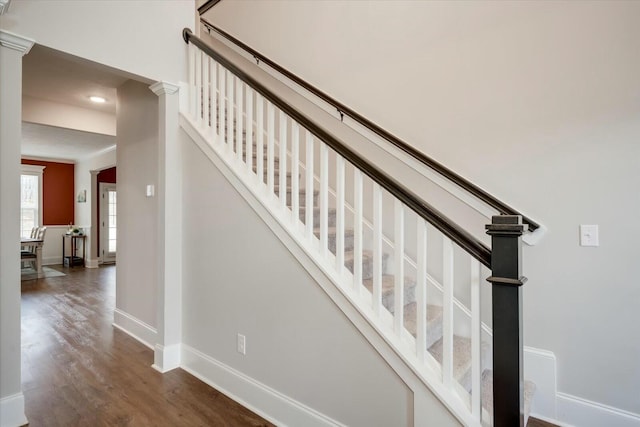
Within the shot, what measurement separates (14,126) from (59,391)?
181 centimetres

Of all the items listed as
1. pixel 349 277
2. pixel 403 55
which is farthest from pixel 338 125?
pixel 349 277

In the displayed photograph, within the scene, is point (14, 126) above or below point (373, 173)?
above

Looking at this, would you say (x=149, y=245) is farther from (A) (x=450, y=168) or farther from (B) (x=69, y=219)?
(B) (x=69, y=219)

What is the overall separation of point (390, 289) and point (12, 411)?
7.70 ft

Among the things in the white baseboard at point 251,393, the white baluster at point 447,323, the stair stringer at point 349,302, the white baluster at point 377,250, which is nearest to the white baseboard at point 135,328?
the white baseboard at point 251,393

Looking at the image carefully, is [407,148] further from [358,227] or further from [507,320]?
[507,320]

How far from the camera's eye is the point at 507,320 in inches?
48.8

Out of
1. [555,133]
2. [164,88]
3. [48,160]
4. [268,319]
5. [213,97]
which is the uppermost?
[48,160]

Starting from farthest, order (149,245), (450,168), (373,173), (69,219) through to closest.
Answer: (69,219) < (149,245) < (450,168) < (373,173)

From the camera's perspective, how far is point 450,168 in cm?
237

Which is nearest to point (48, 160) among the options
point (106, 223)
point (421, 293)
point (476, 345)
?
point (106, 223)

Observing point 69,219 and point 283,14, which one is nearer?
point 283,14

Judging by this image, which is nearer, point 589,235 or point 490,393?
point 490,393

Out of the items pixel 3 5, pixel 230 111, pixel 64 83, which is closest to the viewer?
pixel 3 5
